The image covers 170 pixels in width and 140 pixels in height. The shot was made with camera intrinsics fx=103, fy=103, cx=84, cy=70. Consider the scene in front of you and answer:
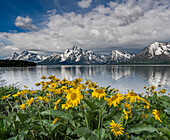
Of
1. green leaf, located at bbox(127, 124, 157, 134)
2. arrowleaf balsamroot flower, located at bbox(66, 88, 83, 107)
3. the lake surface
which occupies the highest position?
arrowleaf balsamroot flower, located at bbox(66, 88, 83, 107)

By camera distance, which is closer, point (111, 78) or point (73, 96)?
point (73, 96)

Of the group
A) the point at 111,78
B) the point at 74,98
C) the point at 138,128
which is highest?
the point at 74,98

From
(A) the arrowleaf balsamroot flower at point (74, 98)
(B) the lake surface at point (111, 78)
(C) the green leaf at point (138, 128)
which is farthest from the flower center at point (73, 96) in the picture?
(B) the lake surface at point (111, 78)

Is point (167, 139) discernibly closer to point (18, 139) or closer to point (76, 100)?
point (76, 100)

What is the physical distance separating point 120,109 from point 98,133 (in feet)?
2.70

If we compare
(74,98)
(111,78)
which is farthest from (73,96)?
(111,78)

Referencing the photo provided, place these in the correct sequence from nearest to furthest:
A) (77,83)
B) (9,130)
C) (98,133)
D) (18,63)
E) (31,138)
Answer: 1. (98,133)
2. (31,138)
3. (9,130)
4. (77,83)
5. (18,63)

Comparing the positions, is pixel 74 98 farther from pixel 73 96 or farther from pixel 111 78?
pixel 111 78

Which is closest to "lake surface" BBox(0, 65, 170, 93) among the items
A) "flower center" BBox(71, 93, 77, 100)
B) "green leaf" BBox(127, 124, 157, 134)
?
"green leaf" BBox(127, 124, 157, 134)

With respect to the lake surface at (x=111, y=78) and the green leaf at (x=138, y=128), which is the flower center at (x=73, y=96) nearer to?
the green leaf at (x=138, y=128)

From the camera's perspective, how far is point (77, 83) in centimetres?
288

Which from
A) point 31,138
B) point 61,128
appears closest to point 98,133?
point 61,128

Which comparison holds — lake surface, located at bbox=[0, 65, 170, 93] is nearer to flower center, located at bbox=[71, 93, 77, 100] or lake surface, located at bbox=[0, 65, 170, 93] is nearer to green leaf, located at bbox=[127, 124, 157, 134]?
green leaf, located at bbox=[127, 124, 157, 134]

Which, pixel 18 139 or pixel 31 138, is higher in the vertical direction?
pixel 18 139
